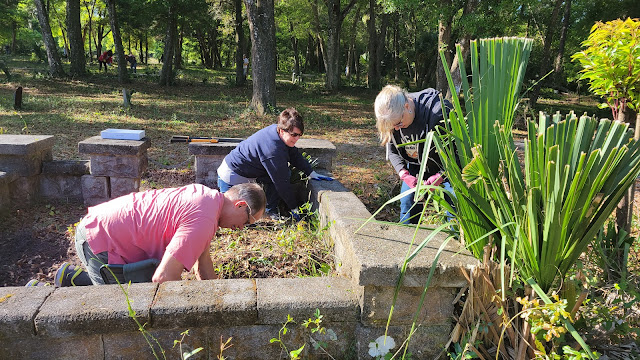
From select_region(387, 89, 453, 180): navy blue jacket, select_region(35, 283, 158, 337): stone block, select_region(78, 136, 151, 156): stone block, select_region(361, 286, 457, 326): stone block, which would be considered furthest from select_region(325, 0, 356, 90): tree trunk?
select_region(35, 283, 158, 337): stone block

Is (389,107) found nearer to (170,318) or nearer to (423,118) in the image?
(423,118)

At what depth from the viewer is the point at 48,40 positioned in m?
16.4

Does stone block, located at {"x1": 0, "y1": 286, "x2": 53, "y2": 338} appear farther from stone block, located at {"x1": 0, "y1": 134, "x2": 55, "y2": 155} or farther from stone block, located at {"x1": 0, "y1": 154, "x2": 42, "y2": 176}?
stone block, located at {"x1": 0, "y1": 154, "x2": 42, "y2": 176}

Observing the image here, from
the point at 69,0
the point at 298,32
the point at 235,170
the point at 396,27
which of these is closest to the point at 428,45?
the point at 396,27

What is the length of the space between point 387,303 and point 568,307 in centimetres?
80

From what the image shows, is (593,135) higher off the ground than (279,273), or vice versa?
(593,135)

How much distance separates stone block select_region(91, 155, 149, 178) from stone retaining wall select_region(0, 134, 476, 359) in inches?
111

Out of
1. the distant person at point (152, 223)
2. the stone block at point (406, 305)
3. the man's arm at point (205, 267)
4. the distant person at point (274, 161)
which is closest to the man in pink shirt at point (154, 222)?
the distant person at point (152, 223)

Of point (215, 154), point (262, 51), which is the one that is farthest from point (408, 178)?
point (262, 51)

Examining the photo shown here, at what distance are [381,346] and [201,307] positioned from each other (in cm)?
86

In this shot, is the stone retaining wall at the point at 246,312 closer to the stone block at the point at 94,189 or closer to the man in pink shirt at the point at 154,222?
the man in pink shirt at the point at 154,222

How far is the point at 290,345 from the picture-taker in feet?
6.89

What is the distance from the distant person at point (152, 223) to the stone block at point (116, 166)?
2.31 m

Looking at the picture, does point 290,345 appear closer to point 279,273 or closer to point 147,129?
point 279,273
